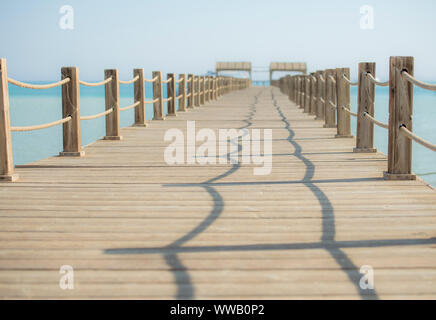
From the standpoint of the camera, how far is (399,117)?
4402 mm

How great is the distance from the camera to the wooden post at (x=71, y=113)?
5.82 metres

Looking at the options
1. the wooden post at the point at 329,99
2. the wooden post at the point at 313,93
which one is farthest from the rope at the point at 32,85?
the wooden post at the point at 313,93

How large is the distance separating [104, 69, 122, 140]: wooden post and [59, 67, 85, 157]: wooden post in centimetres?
144

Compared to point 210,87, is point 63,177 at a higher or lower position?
lower

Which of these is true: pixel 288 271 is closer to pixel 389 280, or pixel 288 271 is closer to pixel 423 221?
pixel 389 280

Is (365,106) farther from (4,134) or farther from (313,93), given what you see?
(313,93)

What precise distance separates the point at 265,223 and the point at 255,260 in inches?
25.0

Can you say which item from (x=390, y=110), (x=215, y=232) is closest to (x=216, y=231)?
(x=215, y=232)

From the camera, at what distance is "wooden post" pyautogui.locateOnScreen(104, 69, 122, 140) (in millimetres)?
7332

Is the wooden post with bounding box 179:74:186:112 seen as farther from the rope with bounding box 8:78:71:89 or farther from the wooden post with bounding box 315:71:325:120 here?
the rope with bounding box 8:78:71:89

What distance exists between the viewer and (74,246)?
2840 mm

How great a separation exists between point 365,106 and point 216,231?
11.3 ft

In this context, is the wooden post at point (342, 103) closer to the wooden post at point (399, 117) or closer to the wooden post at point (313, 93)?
the wooden post at point (399, 117)
